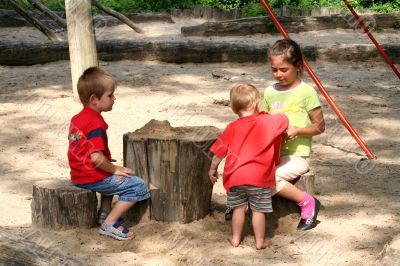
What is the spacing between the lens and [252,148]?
3889 millimetres

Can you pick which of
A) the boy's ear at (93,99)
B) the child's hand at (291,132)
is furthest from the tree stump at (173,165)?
the child's hand at (291,132)

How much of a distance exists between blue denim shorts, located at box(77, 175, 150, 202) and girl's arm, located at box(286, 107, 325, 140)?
89 cm

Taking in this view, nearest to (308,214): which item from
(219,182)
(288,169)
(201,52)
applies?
(288,169)

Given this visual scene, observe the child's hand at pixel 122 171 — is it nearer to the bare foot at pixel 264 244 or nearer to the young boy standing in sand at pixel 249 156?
the young boy standing in sand at pixel 249 156

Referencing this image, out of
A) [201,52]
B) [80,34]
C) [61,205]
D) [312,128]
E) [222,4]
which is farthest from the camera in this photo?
[222,4]

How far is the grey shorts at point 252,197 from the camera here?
391 centimetres

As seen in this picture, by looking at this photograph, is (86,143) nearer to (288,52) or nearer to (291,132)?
(291,132)

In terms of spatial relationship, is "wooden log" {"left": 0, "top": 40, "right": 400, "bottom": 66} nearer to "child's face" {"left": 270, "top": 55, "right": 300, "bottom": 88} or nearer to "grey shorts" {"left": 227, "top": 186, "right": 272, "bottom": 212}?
"child's face" {"left": 270, "top": 55, "right": 300, "bottom": 88}

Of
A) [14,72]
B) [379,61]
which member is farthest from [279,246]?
[379,61]

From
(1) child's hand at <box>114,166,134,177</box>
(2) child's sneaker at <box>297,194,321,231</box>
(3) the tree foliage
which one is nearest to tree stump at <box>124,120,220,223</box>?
(1) child's hand at <box>114,166,134,177</box>

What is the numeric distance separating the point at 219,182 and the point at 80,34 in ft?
8.51

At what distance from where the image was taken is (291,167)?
4.16 meters

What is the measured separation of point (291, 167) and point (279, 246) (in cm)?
48

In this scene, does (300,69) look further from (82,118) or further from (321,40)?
(321,40)
